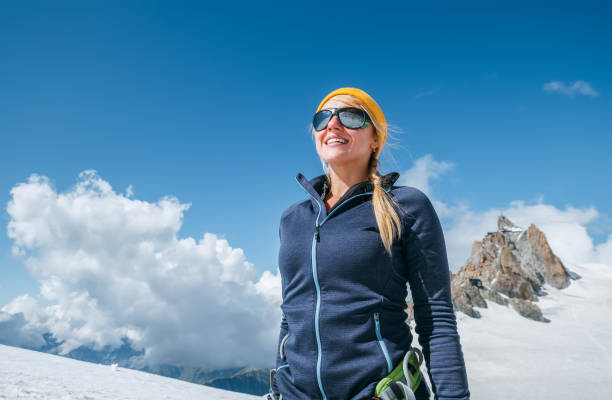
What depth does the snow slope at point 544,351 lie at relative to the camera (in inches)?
1085

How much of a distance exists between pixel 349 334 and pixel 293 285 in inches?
17.2

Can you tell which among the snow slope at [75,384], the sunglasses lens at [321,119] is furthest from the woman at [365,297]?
the snow slope at [75,384]

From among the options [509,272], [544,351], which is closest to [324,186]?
[544,351]

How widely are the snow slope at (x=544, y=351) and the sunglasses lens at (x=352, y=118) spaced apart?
29005 millimetres

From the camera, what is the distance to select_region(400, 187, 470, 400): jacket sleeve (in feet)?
5.43

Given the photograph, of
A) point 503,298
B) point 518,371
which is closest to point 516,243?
point 503,298

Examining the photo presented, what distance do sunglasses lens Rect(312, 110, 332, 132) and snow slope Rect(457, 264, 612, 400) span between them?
28981 mm

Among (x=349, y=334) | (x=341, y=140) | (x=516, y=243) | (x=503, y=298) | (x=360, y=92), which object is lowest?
(x=349, y=334)

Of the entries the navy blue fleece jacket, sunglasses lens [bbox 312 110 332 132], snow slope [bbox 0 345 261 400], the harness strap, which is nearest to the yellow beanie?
sunglasses lens [bbox 312 110 332 132]

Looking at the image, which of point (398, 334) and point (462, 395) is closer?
point (462, 395)

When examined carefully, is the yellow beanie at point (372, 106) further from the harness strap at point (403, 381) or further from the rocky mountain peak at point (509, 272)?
the rocky mountain peak at point (509, 272)

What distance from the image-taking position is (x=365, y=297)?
1776 millimetres

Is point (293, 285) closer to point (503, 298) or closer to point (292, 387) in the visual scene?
point (292, 387)

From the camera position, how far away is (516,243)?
7606 centimetres
